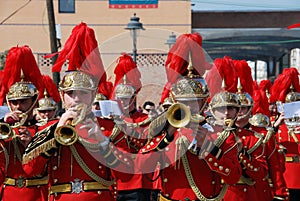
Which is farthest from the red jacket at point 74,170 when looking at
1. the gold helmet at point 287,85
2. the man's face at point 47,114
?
the gold helmet at point 287,85

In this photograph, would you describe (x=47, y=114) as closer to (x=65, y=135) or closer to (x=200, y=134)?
(x=65, y=135)

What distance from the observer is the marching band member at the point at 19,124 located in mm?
6314

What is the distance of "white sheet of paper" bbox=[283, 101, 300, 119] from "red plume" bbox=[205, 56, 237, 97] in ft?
8.79

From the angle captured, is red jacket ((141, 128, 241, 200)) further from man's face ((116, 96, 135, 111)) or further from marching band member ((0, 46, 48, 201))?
man's face ((116, 96, 135, 111))

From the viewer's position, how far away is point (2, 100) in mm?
7102

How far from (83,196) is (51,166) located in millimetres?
311

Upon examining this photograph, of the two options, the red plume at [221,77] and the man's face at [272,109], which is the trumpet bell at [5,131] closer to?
the red plume at [221,77]

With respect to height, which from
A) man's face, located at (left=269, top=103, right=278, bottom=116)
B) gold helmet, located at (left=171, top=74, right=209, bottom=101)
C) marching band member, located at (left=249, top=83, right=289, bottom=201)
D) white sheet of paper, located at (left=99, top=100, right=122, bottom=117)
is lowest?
man's face, located at (left=269, top=103, right=278, bottom=116)

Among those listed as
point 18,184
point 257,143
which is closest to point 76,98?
point 18,184

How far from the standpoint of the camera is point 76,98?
18.3ft

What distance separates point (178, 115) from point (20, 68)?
7.23 ft

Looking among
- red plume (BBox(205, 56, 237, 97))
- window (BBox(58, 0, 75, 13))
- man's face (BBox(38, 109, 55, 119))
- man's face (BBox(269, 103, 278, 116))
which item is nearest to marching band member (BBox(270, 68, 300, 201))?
man's face (BBox(269, 103, 278, 116))

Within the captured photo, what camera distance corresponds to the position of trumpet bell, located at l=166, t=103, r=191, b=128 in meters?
5.07

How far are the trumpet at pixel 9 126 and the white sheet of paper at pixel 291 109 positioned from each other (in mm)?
4233
